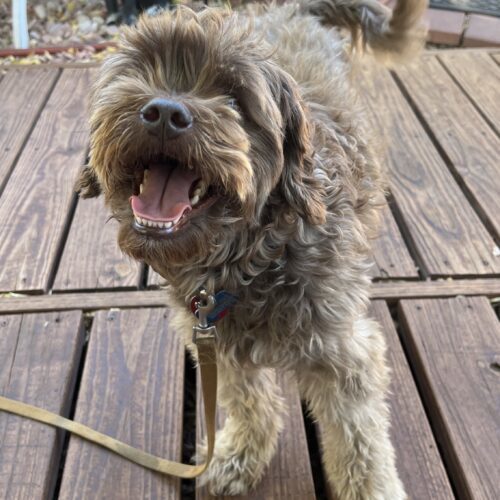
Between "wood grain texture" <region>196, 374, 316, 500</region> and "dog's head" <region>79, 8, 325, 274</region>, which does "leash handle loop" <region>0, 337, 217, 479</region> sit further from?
"dog's head" <region>79, 8, 325, 274</region>

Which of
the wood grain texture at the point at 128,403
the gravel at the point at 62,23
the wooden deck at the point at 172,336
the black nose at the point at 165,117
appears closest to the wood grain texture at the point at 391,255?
the wooden deck at the point at 172,336

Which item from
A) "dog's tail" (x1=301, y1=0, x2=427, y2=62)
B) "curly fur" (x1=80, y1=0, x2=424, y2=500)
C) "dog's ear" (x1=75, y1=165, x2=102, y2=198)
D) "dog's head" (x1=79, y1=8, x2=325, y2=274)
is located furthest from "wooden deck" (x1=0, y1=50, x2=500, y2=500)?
"dog's head" (x1=79, y1=8, x2=325, y2=274)

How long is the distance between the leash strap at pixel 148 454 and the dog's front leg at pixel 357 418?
30 cm

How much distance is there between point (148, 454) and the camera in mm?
2174

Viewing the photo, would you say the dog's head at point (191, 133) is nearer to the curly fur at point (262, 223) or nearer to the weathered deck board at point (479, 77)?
the curly fur at point (262, 223)

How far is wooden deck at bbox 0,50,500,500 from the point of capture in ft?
7.09

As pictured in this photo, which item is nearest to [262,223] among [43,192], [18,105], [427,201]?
[427,201]

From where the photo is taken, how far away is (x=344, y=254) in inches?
73.7

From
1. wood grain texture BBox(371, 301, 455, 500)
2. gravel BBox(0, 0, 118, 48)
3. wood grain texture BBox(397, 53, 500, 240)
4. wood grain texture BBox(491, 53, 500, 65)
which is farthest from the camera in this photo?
gravel BBox(0, 0, 118, 48)

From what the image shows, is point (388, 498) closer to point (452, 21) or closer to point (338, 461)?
point (338, 461)

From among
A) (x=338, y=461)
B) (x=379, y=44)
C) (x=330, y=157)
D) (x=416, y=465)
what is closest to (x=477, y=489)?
(x=416, y=465)

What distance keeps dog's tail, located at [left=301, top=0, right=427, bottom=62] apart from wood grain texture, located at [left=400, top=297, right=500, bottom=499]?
1439 mm

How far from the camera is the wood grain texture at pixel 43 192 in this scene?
9.69ft

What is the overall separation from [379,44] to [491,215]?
1110mm
